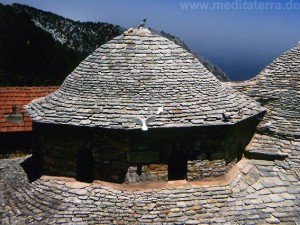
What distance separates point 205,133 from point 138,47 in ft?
10.4

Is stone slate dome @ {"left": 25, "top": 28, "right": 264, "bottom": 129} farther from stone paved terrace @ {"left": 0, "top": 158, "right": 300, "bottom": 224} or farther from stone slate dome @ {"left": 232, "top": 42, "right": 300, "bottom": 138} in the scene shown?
stone paved terrace @ {"left": 0, "top": 158, "right": 300, "bottom": 224}

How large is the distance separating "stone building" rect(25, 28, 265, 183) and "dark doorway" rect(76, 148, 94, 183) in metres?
0.03

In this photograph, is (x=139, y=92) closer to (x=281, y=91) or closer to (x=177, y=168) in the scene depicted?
(x=177, y=168)

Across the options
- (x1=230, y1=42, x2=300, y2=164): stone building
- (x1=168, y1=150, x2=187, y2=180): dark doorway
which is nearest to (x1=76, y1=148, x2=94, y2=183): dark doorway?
(x1=168, y1=150, x2=187, y2=180): dark doorway

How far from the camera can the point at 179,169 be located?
416 inches

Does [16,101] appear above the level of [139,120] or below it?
below

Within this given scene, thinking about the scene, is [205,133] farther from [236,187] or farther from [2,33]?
[2,33]

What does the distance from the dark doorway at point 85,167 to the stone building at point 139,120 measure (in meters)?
0.03

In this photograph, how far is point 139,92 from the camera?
416 inches

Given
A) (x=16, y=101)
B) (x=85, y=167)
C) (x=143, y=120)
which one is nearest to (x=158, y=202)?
(x=143, y=120)

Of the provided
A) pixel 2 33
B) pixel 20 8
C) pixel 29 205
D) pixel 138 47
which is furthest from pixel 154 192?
pixel 20 8

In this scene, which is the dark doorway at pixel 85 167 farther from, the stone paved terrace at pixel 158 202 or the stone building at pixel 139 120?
the stone paved terrace at pixel 158 202

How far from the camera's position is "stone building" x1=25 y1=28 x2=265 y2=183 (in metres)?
10.0

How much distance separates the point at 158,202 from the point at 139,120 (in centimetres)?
206
